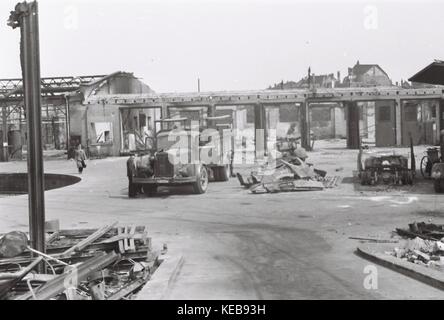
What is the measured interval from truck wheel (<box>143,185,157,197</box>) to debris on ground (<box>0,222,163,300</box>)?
23.7 ft

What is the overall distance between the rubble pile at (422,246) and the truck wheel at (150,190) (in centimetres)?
889

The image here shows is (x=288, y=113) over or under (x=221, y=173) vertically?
over

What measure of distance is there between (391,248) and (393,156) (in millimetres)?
9331

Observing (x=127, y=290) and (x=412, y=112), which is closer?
(x=127, y=290)

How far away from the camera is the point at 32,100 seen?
22.3 ft

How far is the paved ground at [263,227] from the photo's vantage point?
6402 millimetres

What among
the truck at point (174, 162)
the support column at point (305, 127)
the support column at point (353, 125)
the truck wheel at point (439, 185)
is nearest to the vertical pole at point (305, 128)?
the support column at point (305, 127)

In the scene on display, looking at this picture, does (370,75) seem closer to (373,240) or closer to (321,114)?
(321,114)

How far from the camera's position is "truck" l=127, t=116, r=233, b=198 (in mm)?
16062

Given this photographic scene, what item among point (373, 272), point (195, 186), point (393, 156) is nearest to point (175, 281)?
point (373, 272)

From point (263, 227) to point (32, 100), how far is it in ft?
17.4

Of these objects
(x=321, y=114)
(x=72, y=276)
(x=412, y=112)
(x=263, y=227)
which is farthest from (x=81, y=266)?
(x=321, y=114)

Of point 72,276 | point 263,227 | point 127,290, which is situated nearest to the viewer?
point 72,276

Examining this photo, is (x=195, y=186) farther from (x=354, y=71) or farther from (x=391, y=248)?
(x=354, y=71)
